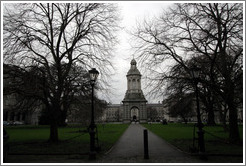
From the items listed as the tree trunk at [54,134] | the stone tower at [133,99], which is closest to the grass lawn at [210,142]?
the tree trunk at [54,134]

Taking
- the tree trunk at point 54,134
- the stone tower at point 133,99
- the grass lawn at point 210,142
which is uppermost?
the stone tower at point 133,99

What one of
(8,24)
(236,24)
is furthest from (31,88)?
(236,24)

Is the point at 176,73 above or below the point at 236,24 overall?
below

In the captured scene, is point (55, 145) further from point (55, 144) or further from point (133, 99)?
point (133, 99)

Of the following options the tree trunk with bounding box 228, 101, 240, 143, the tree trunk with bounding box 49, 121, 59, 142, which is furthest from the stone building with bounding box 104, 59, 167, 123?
the tree trunk with bounding box 228, 101, 240, 143

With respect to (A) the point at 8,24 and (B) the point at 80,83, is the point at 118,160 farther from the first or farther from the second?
(A) the point at 8,24

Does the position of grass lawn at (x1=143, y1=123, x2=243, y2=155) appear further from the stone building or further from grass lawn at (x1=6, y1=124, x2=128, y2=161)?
the stone building

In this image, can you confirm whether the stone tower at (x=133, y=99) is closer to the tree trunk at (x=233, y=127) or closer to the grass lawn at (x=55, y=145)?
the grass lawn at (x=55, y=145)

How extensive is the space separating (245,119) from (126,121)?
7611cm

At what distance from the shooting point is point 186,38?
13000mm

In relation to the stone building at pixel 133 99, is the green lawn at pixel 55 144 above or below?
below

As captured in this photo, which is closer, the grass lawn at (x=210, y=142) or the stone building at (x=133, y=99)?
the grass lawn at (x=210, y=142)

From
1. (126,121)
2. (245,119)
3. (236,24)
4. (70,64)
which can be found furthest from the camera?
(126,121)

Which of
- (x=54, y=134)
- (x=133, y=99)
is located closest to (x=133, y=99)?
(x=133, y=99)
